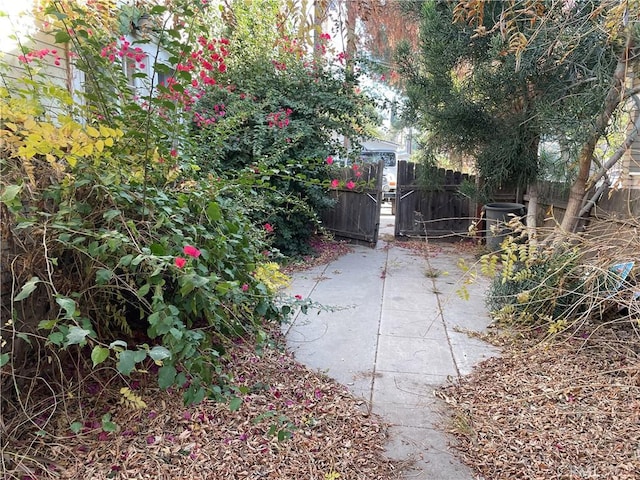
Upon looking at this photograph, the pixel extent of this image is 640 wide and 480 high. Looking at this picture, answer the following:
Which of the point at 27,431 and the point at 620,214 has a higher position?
the point at 620,214

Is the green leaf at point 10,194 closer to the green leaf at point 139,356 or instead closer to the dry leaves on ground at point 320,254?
the green leaf at point 139,356

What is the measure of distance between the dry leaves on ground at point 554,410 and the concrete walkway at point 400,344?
0.52ft

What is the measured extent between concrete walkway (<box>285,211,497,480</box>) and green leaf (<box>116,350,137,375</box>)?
1.44m

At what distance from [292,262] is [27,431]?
468 centimetres

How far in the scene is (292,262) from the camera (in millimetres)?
6625

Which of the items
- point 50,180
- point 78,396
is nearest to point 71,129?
point 50,180

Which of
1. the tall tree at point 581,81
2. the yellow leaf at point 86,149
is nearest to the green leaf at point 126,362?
the yellow leaf at point 86,149

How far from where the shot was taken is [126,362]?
1506 millimetres

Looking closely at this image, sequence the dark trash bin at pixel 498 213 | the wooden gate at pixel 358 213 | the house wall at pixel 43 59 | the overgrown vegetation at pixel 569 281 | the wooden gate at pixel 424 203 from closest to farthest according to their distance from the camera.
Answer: the house wall at pixel 43 59 < the overgrown vegetation at pixel 569 281 < the dark trash bin at pixel 498 213 < the wooden gate at pixel 358 213 < the wooden gate at pixel 424 203

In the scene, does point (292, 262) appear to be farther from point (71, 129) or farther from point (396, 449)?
→ point (71, 129)

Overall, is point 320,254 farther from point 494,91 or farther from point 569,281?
point 569,281

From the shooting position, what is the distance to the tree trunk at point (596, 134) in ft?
14.4

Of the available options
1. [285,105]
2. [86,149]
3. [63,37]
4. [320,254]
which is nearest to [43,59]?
[63,37]

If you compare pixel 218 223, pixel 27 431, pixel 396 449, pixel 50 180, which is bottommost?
pixel 396 449
